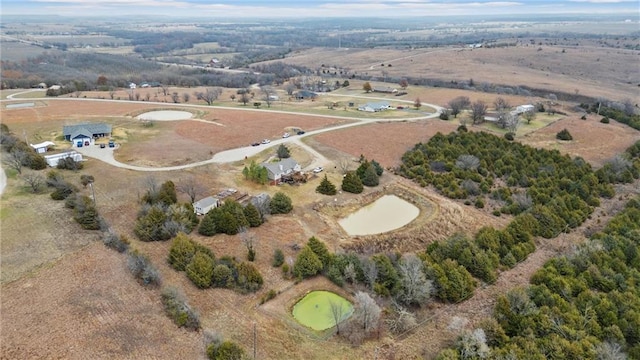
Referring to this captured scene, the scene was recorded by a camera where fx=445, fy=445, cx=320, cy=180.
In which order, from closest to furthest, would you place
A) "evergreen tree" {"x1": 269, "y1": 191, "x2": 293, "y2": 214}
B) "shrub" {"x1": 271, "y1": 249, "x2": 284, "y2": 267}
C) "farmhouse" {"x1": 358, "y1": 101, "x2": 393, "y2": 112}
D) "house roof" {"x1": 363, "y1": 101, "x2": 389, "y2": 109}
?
"shrub" {"x1": 271, "y1": 249, "x2": 284, "y2": 267}
"evergreen tree" {"x1": 269, "y1": 191, "x2": 293, "y2": 214}
"farmhouse" {"x1": 358, "y1": 101, "x2": 393, "y2": 112}
"house roof" {"x1": 363, "y1": 101, "x2": 389, "y2": 109}

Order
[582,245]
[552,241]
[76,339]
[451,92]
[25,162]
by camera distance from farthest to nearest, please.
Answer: [451,92] < [25,162] < [552,241] < [582,245] < [76,339]

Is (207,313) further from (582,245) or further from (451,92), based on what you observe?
(451,92)

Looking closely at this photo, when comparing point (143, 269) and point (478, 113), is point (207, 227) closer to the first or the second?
point (143, 269)

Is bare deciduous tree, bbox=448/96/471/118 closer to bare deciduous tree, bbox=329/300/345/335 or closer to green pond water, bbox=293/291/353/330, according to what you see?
green pond water, bbox=293/291/353/330

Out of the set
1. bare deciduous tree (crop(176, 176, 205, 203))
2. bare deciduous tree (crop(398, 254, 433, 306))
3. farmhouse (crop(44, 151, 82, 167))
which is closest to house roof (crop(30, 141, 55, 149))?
farmhouse (crop(44, 151, 82, 167))

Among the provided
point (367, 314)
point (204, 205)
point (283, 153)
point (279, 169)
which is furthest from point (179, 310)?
point (283, 153)

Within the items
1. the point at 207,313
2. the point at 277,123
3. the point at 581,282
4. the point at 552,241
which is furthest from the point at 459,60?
the point at 207,313
